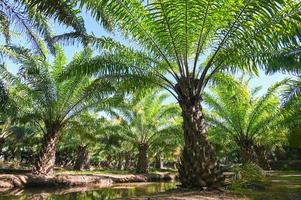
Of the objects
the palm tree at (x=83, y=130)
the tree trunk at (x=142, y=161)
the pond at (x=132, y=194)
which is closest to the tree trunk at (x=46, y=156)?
the palm tree at (x=83, y=130)

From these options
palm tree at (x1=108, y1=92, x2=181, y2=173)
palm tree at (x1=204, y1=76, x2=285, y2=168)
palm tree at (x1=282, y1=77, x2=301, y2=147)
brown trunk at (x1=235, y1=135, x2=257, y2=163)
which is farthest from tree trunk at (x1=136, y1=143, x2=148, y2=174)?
palm tree at (x1=282, y1=77, x2=301, y2=147)

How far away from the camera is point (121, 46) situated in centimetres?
1027

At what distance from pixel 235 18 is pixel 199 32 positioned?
106 cm

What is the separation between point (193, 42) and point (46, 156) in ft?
31.6

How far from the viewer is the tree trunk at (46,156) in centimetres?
1490

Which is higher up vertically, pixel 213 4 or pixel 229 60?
pixel 213 4

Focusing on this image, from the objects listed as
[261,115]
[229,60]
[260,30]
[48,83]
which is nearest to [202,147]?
[229,60]

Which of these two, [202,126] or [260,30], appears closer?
[260,30]

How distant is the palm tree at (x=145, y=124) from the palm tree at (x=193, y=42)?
1104 cm

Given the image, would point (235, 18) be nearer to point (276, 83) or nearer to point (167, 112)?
point (276, 83)

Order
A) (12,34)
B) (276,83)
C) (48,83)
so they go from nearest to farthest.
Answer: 1. (12,34)
2. (48,83)
3. (276,83)

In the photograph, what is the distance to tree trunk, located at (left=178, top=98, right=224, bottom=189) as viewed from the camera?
28.0ft

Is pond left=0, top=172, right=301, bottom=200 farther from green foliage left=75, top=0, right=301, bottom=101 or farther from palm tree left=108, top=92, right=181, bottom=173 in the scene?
palm tree left=108, top=92, right=181, bottom=173

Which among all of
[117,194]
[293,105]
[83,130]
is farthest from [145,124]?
[117,194]
